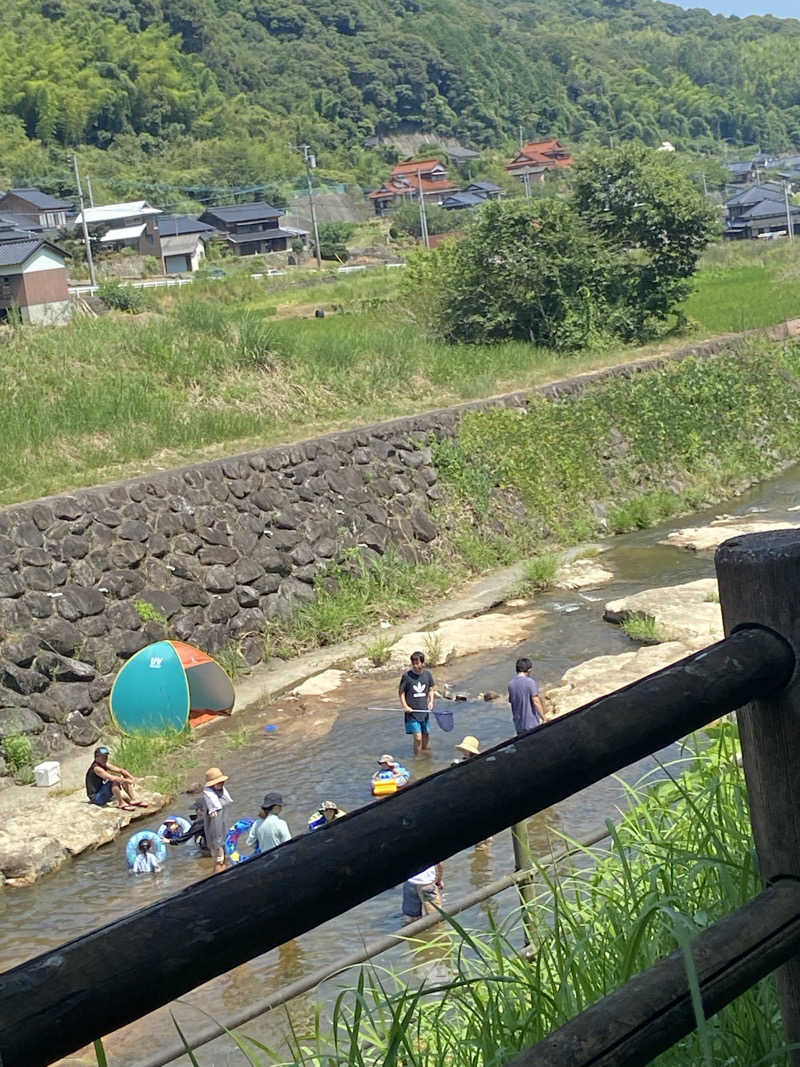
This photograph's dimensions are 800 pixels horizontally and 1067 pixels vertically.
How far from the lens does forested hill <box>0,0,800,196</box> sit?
291 ft

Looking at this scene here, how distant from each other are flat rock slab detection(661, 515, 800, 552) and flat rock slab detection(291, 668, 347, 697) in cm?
569

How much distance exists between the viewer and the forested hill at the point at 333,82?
88.6 metres

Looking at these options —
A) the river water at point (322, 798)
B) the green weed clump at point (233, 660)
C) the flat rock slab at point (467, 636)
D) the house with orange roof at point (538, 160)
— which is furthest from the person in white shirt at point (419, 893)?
the house with orange roof at point (538, 160)

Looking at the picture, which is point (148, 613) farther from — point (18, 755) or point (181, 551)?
point (18, 755)

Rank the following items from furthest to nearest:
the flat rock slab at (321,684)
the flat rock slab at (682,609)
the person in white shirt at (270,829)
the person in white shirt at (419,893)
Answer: the flat rock slab at (321,684) → the flat rock slab at (682,609) → the person in white shirt at (270,829) → the person in white shirt at (419,893)

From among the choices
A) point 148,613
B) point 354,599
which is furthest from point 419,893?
point 354,599

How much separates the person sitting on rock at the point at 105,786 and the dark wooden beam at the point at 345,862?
28.3ft

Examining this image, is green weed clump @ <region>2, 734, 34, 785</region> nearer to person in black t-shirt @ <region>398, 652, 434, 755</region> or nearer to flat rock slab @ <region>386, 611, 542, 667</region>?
person in black t-shirt @ <region>398, 652, 434, 755</region>

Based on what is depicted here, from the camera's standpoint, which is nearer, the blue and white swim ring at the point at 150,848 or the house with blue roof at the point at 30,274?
the blue and white swim ring at the point at 150,848

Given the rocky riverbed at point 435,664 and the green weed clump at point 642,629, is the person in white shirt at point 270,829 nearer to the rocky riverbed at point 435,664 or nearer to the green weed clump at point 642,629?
the rocky riverbed at point 435,664

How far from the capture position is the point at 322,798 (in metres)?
9.45

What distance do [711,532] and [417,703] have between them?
7588mm

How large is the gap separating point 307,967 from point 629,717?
579cm

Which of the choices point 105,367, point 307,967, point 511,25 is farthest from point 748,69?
point 307,967
